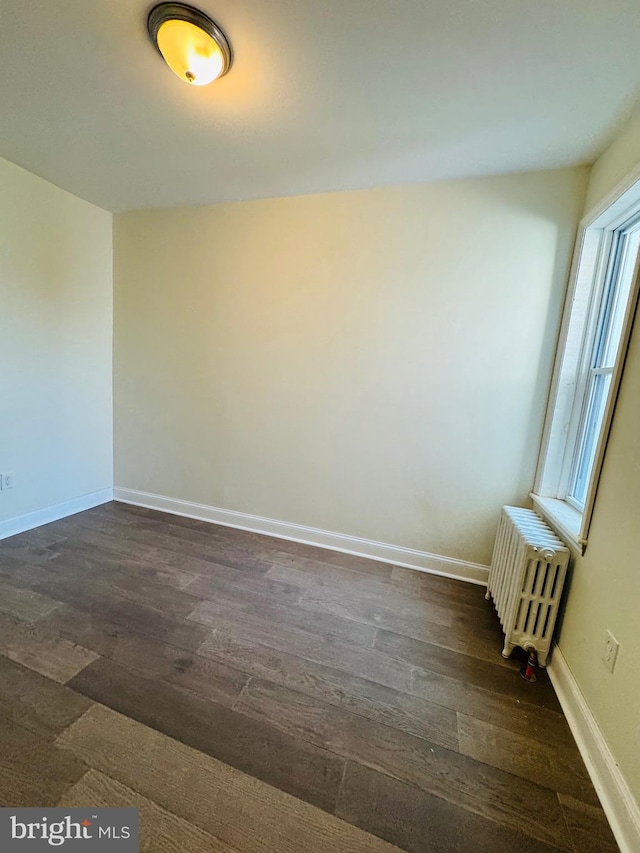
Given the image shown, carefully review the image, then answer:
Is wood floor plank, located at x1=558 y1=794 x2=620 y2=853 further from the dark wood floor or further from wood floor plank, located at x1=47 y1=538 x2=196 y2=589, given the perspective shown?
wood floor plank, located at x1=47 y1=538 x2=196 y2=589

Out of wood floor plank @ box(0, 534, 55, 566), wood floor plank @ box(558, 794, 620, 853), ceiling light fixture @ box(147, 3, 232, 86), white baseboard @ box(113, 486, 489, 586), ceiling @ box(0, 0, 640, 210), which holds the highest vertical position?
ceiling @ box(0, 0, 640, 210)

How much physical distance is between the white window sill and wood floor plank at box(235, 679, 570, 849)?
89 centimetres

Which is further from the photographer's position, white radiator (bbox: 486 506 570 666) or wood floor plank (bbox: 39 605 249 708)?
white radiator (bbox: 486 506 570 666)

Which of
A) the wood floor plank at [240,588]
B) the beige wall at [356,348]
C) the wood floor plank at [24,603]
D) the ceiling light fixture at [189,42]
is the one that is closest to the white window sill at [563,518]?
the beige wall at [356,348]

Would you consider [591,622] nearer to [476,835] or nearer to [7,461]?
[476,835]

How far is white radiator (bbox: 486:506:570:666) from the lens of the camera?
4.97ft

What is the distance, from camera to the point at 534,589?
1.55m

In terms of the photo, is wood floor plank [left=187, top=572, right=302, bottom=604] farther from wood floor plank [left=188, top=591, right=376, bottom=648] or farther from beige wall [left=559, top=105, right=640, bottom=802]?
beige wall [left=559, top=105, right=640, bottom=802]

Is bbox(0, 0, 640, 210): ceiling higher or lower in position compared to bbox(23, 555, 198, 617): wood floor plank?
higher

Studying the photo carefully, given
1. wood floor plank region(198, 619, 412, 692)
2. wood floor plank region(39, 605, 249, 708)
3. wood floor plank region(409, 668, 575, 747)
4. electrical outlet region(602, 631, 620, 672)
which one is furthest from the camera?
wood floor plank region(198, 619, 412, 692)

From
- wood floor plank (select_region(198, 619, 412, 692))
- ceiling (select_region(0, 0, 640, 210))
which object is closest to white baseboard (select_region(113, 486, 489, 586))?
wood floor plank (select_region(198, 619, 412, 692))

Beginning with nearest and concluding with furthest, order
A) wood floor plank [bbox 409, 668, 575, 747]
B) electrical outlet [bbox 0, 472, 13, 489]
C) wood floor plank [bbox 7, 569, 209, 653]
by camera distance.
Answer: wood floor plank [bbox 409, 668, 575, 747], wood floor plank [bbox 7, 569, 209, 653], electrical outlet [bbox 0, 472, 13, 489]

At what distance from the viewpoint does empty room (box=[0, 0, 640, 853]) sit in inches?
43.3

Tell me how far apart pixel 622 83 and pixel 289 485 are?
8.82ft
